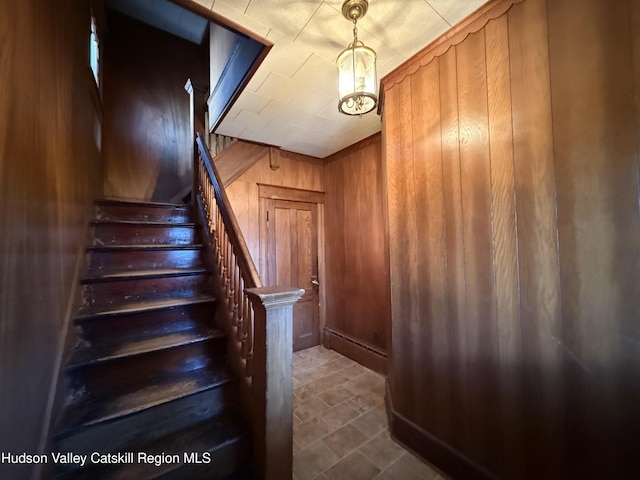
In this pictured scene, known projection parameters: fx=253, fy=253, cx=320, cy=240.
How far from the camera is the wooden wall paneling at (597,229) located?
0.95 m

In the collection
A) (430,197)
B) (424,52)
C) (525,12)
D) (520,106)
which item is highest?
(424,52)

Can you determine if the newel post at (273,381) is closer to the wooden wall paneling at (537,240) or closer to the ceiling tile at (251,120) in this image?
the wooden wall paneling at (537,240)

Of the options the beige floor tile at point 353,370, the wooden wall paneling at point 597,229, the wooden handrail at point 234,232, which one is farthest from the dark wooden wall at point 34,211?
the beige floor tile at point 353,370

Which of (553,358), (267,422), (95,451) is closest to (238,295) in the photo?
(267,422)

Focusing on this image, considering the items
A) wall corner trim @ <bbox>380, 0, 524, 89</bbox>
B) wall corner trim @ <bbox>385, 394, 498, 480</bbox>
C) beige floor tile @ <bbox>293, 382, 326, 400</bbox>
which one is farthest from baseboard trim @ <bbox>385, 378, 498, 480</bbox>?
wall corner trim @ <bbox>380, 0, 524, 89</bbox>

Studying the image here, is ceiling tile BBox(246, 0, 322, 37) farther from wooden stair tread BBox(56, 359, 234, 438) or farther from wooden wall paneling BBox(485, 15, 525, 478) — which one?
wooden stair tread BBox(56, 359, 234, 438)

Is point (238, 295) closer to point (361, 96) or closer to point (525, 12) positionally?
point (361, 96)

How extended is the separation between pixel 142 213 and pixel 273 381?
1.99 m

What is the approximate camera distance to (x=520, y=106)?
48.1 inches

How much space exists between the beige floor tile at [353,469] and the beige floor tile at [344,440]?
0.06 metres

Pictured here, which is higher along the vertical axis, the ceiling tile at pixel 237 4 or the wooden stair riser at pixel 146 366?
the ceiling tile at pixel 237 4

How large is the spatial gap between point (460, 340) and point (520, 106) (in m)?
1.27

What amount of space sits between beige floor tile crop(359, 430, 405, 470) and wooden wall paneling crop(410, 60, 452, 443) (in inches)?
10.6

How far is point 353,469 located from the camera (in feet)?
5.18
